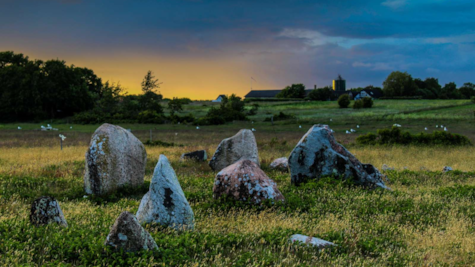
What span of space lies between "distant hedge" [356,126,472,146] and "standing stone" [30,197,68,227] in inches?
1106

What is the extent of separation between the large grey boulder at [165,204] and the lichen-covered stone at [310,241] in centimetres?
269

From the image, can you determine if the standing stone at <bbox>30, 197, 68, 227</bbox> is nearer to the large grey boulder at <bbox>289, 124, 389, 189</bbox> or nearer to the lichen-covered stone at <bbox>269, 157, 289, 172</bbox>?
the large grey boulder at <bbox>289, 124, 389, 189</bbox>

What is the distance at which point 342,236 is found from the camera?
31.9ft

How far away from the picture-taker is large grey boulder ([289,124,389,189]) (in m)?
16.3

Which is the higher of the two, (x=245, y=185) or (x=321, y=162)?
(x=321, y=162)

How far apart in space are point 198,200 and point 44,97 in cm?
7958

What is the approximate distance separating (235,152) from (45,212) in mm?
12622

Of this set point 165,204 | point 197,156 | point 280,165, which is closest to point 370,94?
point 197,156

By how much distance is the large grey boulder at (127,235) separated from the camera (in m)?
7.50

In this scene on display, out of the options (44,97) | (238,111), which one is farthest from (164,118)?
(44,97)

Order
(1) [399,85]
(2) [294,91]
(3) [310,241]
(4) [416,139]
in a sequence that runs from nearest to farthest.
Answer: (3) [310,241] < (4) [416,139] < (1) [399,85] < (2) [294,91]

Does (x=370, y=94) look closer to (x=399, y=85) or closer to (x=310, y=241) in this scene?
(x=399, y=85)

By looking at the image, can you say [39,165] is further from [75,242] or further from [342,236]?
[342,236]

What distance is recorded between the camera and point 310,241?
351 inches
